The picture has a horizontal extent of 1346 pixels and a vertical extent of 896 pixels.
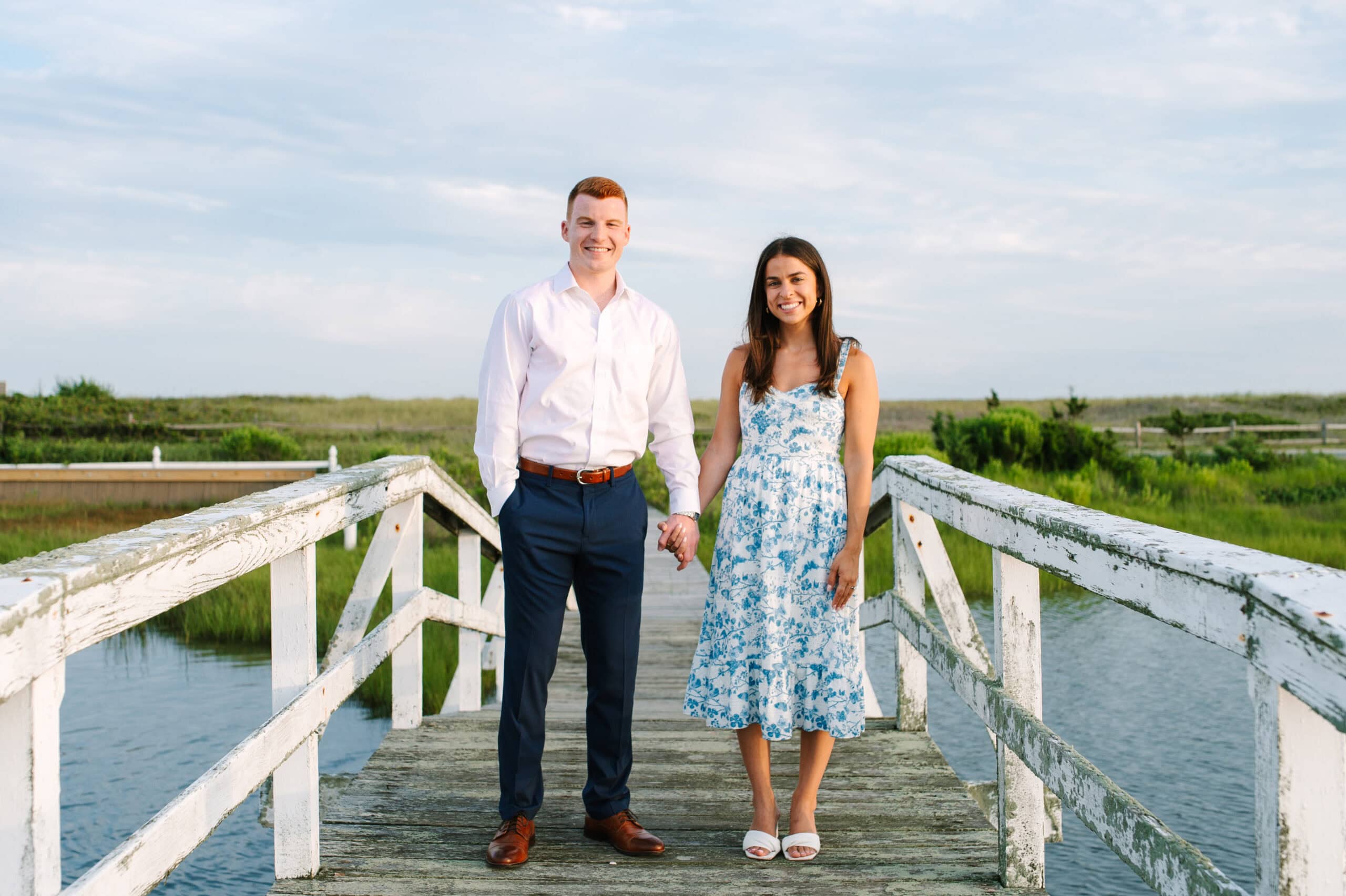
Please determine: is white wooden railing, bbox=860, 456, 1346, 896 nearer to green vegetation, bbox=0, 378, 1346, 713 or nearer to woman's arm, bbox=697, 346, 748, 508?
woman's arm, bbox=697, 346, 748, 508

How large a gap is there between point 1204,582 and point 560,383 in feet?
5.46

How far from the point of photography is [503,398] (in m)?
2.71

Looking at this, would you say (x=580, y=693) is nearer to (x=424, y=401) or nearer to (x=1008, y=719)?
(x=1008, y=719)

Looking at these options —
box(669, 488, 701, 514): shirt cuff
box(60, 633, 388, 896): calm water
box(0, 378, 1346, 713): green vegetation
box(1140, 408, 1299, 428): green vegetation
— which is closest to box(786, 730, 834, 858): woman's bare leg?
box(669, 488, 701, 514): shirt cuff

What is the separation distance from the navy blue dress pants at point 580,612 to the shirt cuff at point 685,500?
0.10 metres

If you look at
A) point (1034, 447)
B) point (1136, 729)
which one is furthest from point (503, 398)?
point (1034, 447)

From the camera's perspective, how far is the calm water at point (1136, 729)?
170 inches

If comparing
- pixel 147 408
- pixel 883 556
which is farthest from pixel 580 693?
pixel 147 408

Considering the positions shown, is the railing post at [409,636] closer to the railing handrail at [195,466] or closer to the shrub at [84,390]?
the railing handrail at [195,466]

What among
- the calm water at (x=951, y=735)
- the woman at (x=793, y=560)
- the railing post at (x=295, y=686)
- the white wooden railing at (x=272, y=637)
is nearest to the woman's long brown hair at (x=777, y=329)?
the woman at (x=793, y=560)

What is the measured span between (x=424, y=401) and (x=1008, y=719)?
236 ft

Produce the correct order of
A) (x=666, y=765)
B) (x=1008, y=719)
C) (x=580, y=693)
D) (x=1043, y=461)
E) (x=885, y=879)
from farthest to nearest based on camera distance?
(x=1043, y=461) < (x=580, y=693) < (x=666, y=765) < (x=885, y=879) < (x=1008, y=719)

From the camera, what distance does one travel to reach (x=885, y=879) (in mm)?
2590

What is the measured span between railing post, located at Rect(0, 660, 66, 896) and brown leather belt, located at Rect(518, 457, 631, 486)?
146cm
